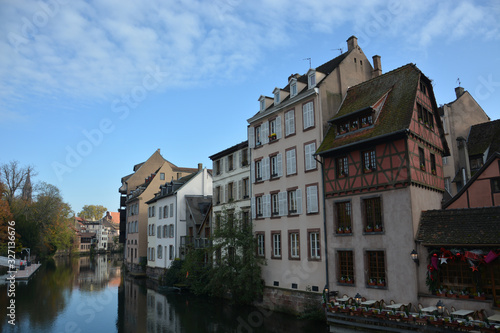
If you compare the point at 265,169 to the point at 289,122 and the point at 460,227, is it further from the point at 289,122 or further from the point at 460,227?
the point at 460,227

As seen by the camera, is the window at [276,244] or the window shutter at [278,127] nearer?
the window at [276,244]

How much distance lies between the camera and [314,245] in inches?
890

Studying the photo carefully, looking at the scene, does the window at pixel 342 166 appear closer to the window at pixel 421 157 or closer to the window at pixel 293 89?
the window at pixel 421 157

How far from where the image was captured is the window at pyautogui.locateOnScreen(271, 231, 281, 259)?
2539 centimetres

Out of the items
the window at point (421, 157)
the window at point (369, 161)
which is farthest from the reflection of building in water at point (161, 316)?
the window at point (421, 157)

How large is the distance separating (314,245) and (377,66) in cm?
1376

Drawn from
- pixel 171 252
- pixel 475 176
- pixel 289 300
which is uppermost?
pixel 475 176

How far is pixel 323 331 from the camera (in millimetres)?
→ 19234

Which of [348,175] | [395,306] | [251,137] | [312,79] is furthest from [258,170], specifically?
[395,306]

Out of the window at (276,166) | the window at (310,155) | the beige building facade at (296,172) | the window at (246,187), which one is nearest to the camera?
the beige building facade at (296,172)

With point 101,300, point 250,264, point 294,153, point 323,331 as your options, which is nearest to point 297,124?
point 294,153

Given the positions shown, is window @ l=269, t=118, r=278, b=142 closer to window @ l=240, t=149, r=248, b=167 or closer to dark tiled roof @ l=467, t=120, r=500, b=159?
window @ l=240, t=149, r=248, b=167

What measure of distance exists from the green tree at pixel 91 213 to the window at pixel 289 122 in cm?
13290

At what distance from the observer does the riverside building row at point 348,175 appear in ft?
60.3
